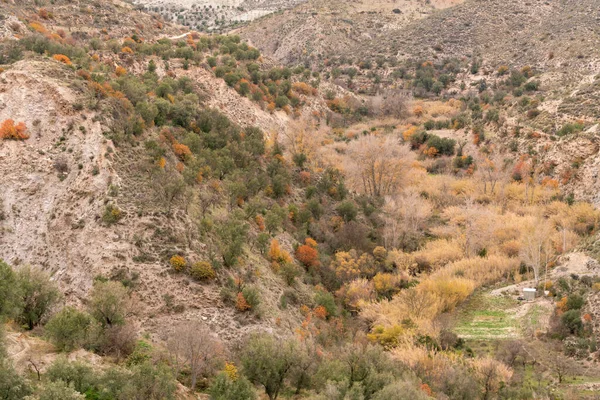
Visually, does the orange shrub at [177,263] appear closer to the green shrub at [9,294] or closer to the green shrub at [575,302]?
the green shrub at [9,294]

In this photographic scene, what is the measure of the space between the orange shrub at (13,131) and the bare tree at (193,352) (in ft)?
40.2

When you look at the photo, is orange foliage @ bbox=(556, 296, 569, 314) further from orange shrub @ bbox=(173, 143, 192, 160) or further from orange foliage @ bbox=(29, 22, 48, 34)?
orange foliage @ bbox=(29, 22, 48, 34)

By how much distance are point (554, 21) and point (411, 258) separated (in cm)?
6082

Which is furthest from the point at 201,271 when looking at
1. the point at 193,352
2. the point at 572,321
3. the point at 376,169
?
the point at 376,169

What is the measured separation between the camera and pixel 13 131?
2433cm

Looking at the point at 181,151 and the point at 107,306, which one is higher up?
the point at 181,151

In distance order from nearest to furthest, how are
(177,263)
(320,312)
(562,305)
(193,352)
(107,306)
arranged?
(193,352), (107,306), (177,263), (320,312), (562,305)

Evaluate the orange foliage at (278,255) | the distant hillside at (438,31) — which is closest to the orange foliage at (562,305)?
the orange foliage at (278,255)

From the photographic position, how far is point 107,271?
20922 mm

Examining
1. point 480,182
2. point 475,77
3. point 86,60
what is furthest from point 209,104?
point 475,77

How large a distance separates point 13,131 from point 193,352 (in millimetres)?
13879

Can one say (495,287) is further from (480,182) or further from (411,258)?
(480,182)

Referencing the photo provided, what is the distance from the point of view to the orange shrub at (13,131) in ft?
79.5

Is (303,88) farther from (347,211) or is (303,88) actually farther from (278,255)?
(278,255)
